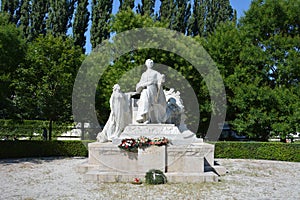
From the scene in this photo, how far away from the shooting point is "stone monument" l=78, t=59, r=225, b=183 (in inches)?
311

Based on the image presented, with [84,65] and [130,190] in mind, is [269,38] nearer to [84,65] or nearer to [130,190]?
[84,65]

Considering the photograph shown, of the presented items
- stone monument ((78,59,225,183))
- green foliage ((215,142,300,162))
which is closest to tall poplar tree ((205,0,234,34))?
green foliage ((215,142,300,162))

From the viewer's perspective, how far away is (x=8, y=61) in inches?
579

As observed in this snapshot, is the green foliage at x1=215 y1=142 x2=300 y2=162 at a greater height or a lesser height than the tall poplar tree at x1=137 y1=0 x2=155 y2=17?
lesser

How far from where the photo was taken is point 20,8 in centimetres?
2641

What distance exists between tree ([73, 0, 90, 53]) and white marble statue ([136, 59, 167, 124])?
1703cm

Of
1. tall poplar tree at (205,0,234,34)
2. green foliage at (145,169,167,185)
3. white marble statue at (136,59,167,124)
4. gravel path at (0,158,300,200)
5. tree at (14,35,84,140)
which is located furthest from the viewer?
tall poplar tree at (205,0,234,34)

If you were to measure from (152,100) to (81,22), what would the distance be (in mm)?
17903

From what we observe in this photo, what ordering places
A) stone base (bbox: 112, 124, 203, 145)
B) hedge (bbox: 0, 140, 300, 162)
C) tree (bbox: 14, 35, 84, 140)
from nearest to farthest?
1. stone base (bbox: 112, 124, 203, 145)
2. hedge (bbox: 0, 140, 300, 162)
3. tree (bbox: 14, 35, 84, 140)

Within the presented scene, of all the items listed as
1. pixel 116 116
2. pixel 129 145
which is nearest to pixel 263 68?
pixel 116 116

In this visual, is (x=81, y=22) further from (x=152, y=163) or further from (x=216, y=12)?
(x=152, y=163)

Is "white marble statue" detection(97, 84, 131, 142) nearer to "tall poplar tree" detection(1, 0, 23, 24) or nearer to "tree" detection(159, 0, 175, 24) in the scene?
"tree" detection(159, 0, 175, 24)

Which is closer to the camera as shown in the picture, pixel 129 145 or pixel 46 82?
pixel 129 145

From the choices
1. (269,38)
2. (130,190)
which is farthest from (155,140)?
(269,38)
